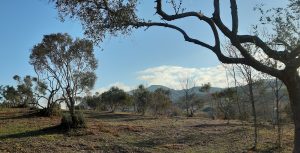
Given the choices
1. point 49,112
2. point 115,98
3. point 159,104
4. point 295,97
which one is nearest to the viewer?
point 295,97

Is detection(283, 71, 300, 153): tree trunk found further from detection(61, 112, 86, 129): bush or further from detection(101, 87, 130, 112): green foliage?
detection(101, 87, 130, 112): green foliage

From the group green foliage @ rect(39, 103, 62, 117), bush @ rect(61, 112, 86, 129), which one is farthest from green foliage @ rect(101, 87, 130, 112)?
bush @ rect(61, 112, 86, 129)

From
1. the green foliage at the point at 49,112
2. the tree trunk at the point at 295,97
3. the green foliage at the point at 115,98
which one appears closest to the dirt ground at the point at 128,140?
the green foliage at the point at 49,112

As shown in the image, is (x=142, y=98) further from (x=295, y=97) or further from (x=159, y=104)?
(x=295, y=97)

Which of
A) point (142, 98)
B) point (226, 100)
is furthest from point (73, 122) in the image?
point (142, 98)

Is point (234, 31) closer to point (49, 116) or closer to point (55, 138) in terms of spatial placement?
point (55, 138)

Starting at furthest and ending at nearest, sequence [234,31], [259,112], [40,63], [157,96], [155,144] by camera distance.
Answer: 1. [157,96]
2. [259,112]
3. [40,63]
4. [155,144]
5. [234,31]

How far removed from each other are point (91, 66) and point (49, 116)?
622 centimetres

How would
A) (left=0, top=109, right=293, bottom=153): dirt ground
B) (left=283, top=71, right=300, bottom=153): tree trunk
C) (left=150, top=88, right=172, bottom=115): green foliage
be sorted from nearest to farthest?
(left=283, top=71, right=300, bottom=153): tree trunk → (left=0, top=109, right=293, bottom=153): dirt ground → (left=150, top=88, right=172, bottom=115): green foliage

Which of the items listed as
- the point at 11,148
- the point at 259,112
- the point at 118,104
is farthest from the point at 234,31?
the point at 118,104

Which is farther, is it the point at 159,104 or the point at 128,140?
the point at 159,104

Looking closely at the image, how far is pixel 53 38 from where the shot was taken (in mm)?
43469

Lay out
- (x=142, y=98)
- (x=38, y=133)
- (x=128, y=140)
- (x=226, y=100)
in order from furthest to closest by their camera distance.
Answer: (x=142, y=98), (x=226, y=100), (x=38, y=133), (x=128, y=140)

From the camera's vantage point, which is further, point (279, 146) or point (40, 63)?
point (40, 63)
